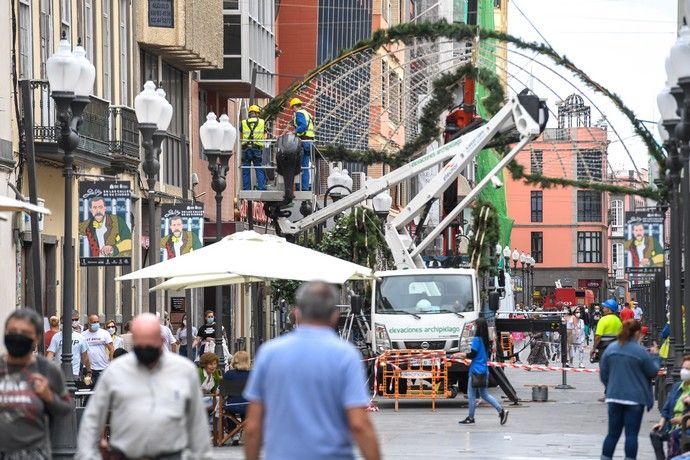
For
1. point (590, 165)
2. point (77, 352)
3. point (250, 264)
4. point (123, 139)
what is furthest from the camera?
point (590, 165)

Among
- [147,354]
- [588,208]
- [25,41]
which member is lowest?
[147,354]

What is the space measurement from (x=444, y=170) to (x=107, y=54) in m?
7.84

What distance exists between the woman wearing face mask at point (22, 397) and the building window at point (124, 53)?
2965 centimetres

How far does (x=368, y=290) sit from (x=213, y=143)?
24.1 ft

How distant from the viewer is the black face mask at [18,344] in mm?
11125

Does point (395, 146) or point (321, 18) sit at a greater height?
point (321, 18)

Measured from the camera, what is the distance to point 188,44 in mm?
43438

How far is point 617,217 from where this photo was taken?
6781 inches

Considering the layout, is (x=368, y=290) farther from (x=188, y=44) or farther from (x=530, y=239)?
(x=530, y=239)

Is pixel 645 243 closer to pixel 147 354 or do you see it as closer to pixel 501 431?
pixel 501 431

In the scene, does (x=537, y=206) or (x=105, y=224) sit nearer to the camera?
(x=105, y=224)

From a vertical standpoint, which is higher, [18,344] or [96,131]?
[96,131]

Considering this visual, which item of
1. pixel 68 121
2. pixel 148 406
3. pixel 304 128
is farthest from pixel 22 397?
pixel 304 128

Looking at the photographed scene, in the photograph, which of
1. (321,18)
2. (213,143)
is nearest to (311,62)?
(321,18)
